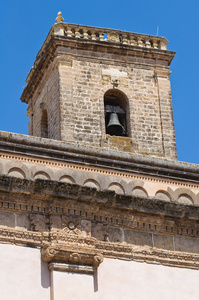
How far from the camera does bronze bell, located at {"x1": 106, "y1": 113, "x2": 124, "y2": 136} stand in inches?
998

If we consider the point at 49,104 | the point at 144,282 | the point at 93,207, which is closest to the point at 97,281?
the point at 144,282

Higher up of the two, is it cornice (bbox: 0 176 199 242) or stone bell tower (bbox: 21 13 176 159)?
stone bell tower (bbox: 21 13 176 159)

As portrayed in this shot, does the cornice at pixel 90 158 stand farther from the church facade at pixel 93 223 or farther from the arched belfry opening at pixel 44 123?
the arched belfry opening at pixel 44 123

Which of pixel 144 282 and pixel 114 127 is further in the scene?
pixel 114 127

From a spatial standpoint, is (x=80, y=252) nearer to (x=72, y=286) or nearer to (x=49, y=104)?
(x=72, y=286)

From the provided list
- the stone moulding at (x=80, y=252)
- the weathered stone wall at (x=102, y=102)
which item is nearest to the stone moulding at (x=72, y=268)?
the stone moulding at (x=80, y=252)

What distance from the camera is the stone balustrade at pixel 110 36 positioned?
26.7 meters

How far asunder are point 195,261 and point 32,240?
9.14ft

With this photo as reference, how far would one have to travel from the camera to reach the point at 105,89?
26234 millimetres

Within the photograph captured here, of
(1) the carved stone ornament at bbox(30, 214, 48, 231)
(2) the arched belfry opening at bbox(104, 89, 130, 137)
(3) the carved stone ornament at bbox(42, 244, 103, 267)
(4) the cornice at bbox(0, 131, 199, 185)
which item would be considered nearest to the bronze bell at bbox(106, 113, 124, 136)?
(2) the arched belfry opening at bbox(104, 89, 130, 137)

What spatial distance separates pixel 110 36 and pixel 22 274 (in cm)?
1413

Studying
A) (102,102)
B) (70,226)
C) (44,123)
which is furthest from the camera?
(44,123)

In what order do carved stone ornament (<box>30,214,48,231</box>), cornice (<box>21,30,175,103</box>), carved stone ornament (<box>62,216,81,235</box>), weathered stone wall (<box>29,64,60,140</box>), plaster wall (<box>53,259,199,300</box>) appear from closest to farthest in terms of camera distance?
plaster wall (<box>53,259,199,300</box>) < carved stone ornament (<box>30,214,48,231</box>) < carved stone ornament (<box>62,216,81,235</box>) < weathered stone wall (<box>29,64,60,140</box>) < cornice (<box>21,30,175,103</box>)

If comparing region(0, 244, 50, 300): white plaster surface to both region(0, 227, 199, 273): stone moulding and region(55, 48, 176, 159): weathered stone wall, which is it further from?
region(55, 48, 176, 159): weathered stone wall
